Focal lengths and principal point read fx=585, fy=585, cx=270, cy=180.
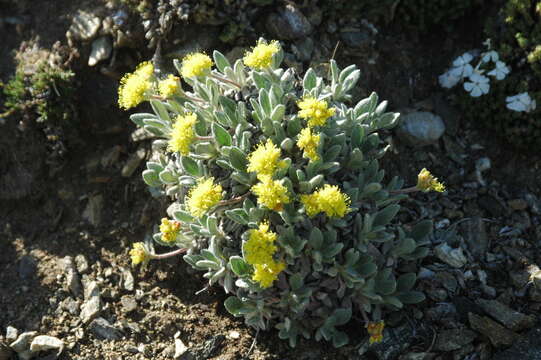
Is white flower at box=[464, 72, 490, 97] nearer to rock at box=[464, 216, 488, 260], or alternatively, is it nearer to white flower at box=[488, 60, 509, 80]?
white flower at box=[488, 60, 509, 80]

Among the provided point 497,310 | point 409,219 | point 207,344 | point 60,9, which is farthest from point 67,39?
point 497,310

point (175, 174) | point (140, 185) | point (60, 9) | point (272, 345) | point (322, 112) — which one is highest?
point (60, 9)

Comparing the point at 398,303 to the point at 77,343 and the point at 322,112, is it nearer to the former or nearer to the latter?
the point at 322,112

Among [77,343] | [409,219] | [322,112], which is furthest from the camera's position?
[409,219]

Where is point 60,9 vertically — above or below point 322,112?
above

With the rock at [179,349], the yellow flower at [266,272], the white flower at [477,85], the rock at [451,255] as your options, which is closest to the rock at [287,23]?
the white flower at [477,85]

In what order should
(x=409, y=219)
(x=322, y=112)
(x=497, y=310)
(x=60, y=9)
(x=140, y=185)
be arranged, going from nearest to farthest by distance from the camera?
(x=322, y=112) → (x=497, y=310) → (x=409, y=219) → (x=140, y=185) → (x=60, y=9)

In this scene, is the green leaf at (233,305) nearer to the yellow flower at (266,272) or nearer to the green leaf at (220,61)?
the yellow flower at (266,272)

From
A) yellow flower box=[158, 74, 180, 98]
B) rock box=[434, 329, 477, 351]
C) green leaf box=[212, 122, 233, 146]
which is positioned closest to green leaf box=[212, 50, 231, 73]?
yellow flower box=[158, 74, 180, 98]
